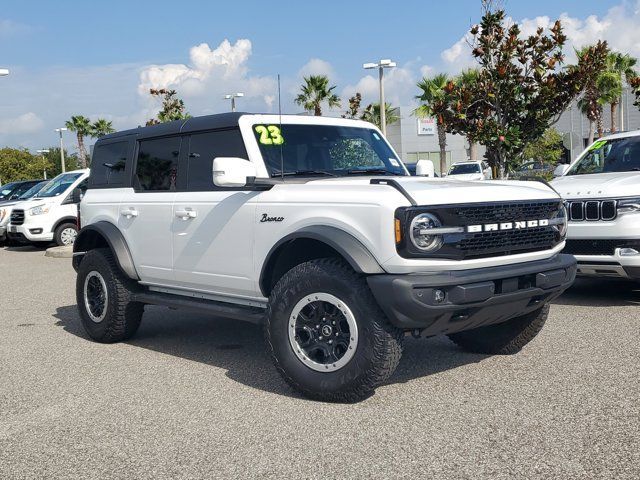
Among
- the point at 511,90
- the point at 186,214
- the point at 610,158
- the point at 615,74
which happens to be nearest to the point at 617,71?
the point at 615,74

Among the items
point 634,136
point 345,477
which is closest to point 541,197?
point 345,477

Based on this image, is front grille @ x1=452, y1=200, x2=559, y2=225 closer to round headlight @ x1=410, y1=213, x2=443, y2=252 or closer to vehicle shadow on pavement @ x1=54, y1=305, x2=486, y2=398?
round headlight @ x1=410, y1=213, x2=443, y2=252

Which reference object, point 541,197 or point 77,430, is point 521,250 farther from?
point 77,430

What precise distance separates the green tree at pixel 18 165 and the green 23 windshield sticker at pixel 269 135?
257ft

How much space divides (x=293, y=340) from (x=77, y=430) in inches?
57.2

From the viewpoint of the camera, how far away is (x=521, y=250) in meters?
5.27

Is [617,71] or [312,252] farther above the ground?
[617,71]

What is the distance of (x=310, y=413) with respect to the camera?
491cm

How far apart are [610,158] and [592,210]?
1.72 m

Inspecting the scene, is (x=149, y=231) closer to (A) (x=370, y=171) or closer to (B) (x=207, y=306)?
(B) (x=207, y=306)

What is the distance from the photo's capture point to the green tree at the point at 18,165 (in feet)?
258

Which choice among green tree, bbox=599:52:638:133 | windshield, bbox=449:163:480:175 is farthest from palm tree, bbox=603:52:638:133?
windshield, bbox=449:163:480:175

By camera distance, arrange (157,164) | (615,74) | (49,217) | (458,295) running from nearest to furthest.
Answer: (458,295) → (157,164) → (49,217) → (615,74)

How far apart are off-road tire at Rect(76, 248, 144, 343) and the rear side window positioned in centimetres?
68
